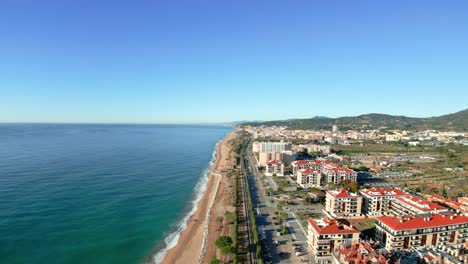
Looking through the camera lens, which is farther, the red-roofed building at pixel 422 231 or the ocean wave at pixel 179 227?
the ocean wave at pixel 179 227

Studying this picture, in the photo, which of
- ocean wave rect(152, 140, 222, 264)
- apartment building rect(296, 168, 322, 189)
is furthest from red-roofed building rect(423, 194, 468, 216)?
ocean wave rect(152, 140, 222, 264)

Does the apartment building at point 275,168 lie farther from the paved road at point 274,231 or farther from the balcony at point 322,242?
the balcony at point 322,242

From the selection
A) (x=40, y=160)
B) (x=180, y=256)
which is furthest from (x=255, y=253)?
(x=40, y=160)

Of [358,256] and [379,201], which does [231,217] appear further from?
[379,201]

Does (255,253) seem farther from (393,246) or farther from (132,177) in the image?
(132,177)

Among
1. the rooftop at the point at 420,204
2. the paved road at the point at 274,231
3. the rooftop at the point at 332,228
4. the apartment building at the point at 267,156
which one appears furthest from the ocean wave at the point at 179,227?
the rooftop at the point at 420,204

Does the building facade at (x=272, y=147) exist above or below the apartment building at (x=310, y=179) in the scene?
above

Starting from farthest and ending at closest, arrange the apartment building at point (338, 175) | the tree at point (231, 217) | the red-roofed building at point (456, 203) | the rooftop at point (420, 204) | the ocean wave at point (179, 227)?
1. the apartment building at point (338, 175)
2. the red-roofed building at point (456, 203)
3. the tree at point (231, 217)
4. the rooftop at point (420, 204)
5. the ocean wave at point (179, 227)
